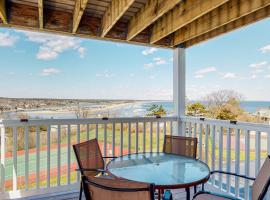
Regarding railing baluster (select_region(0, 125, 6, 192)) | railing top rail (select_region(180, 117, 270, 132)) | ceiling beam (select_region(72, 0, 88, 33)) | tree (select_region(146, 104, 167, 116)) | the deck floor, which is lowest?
the deck floor

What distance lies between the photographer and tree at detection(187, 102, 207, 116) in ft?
13.1

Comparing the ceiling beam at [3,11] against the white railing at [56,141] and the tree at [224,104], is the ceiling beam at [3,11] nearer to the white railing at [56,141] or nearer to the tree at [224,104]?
the white railing at [56,141]

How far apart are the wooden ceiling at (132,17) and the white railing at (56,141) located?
4.78ft

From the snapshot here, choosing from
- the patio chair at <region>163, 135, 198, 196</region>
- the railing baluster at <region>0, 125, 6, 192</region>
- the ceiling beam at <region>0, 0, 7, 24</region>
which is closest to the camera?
the ceiling beam at <region>0, 0, 7, 24</region>

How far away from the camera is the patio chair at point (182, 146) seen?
2756 millimetres

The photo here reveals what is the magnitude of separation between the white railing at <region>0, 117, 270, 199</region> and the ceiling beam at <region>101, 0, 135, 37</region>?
1.54m

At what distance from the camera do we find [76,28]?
308cm

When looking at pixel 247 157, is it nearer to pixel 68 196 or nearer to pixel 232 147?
pixel 232 147

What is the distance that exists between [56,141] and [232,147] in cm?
273

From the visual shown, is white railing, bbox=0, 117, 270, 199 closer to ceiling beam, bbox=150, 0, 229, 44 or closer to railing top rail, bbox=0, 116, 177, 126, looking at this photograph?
railing top rail, bbox=0, 116, 177, 126

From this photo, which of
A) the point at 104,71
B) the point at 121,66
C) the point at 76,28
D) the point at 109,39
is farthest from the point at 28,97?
the point at 121,66

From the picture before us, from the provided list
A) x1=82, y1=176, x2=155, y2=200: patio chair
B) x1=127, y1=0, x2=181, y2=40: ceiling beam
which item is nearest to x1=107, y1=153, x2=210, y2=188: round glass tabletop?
x1=82, y1=176, x2=155, y2=200: patio chair

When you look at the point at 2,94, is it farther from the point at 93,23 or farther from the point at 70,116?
the point at 93,23

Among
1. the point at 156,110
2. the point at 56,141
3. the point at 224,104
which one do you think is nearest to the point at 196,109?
the point at 224,104
